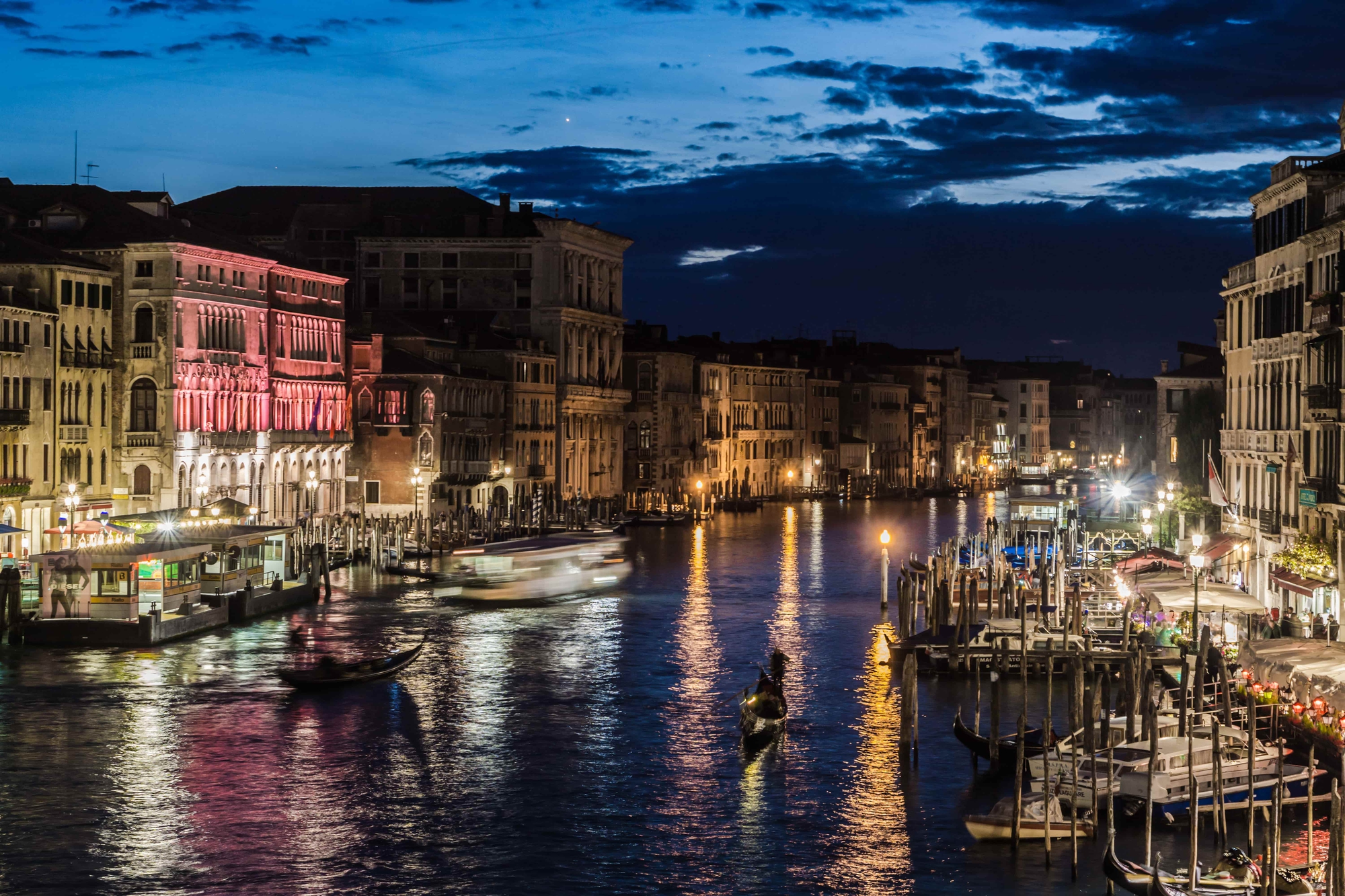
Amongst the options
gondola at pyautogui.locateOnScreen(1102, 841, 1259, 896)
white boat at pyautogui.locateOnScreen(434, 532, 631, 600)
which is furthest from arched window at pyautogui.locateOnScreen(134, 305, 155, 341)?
gondola at pyautogui.locateOnScreen(1102, 841, 1259, 896)

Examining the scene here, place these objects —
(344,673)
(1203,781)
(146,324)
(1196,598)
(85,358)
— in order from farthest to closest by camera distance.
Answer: (146,324)
(85,358)
(344,673)
(1196,598)
(1203,781)

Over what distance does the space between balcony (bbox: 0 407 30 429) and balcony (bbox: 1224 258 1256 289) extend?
115ft

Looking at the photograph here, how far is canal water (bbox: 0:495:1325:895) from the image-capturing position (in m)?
28.5

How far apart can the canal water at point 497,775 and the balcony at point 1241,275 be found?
14284mm

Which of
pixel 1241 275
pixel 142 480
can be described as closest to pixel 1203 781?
pixel 1241 275

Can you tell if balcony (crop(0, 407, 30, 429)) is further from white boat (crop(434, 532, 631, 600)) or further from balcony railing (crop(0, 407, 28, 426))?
white boat (crop(434, 532, 631, 600))

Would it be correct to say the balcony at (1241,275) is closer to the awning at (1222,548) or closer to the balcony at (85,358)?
the awning at (1222,548)

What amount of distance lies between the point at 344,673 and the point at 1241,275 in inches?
1092

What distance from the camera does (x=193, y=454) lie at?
68188 millimetres

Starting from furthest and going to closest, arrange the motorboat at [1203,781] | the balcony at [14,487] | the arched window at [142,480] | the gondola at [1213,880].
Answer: the arched window at [142,480], the balcony at [14,487], the motorboat at [1203,781], the gondola at [1213,880]

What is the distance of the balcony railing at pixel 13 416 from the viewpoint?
56688 mm

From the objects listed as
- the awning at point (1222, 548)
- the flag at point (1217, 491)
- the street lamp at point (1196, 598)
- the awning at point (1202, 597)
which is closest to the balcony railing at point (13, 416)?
the awning at point (1202, 597)

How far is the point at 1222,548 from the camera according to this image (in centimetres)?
5184

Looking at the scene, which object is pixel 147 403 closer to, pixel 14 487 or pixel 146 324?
pixel 146 324
